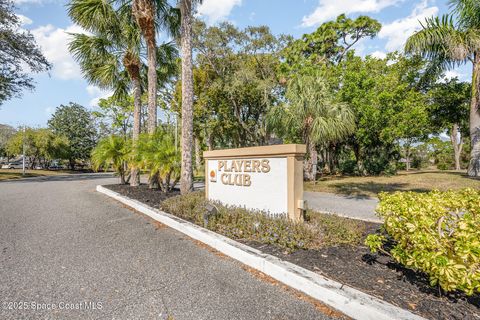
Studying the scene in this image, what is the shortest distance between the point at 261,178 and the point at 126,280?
Answer: 298 cm

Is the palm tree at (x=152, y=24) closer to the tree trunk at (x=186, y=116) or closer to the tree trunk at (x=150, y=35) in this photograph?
the tree trunk at (x=150, y=35)

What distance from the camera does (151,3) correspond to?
9.70 m

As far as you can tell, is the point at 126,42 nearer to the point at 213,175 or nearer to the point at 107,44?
the point at 107,44

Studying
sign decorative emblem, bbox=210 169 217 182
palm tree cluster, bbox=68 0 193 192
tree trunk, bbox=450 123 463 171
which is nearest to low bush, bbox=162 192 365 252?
sign decorative emblem, bbox=210 169 217 182

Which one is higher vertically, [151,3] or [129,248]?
[151,3]

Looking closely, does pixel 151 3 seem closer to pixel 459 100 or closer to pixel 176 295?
pixel 176 295

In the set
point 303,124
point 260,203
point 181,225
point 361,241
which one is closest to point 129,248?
point 181,225

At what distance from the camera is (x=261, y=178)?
16.6ft

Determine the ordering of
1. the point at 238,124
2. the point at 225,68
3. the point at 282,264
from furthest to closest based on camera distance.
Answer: the point at 238,124
the point at 225,68
the point at 282,264

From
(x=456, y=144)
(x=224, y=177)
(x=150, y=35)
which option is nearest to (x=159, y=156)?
(x=224, y=177)

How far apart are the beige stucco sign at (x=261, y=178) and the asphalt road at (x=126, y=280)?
1526mm

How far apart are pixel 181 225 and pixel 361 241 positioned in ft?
11.2

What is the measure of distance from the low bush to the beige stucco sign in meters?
0.29

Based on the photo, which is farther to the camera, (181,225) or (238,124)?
(238,124)
